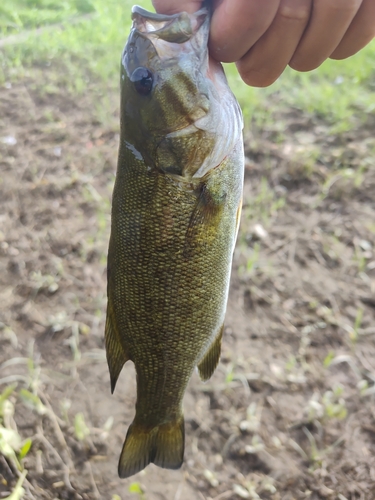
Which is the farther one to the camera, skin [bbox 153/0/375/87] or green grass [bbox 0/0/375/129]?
green grass [bbox 0/0/375/129]

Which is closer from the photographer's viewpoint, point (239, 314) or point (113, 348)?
point (113, 348)

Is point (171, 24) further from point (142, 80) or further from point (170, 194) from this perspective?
point (170, 194)

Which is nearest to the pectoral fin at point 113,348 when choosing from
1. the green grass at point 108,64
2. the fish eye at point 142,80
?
the fish eye at point 142,80

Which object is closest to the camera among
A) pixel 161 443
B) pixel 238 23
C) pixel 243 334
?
pixel 238 23

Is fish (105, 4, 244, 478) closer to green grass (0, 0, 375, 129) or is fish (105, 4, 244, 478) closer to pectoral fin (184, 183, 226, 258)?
pectoral fin (184, 183, 226, 258)

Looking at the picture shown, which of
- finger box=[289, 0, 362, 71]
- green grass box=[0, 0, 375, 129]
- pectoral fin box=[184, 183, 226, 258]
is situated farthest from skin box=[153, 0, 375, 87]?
green grass box=[0, 0, 375, 129]

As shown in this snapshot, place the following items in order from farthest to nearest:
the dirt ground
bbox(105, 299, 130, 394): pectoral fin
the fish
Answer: the dirt ground
bbox(105, 299, 130, 394): pectoral fin
the fish

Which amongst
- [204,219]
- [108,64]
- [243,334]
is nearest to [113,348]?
[204,219]

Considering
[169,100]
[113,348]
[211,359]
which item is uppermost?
[169,100]
